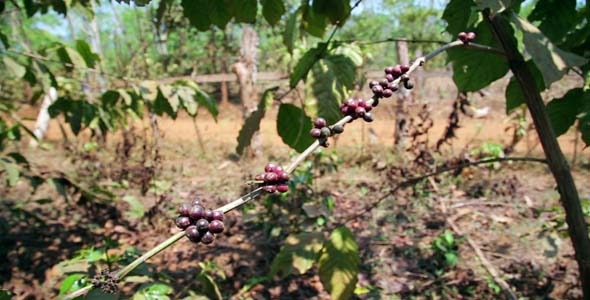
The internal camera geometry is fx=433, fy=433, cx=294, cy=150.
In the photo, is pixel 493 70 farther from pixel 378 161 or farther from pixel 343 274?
pixel 378 161

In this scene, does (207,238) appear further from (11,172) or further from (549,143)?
(11,172)

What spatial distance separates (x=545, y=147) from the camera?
4.14ft

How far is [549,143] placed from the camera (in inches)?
49.0

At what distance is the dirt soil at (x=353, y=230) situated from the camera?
2.82 m

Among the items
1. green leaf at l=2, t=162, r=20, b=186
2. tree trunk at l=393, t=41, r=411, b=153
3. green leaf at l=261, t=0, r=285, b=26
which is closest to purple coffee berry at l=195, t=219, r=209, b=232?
green leaf at l=261, t=0, r=285, b=26

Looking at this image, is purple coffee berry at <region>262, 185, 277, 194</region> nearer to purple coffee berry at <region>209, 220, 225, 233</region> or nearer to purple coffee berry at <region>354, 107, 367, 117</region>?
purple coffee berry at <region>209, 220, 225, 233</region>

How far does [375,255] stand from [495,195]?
6.44 ft

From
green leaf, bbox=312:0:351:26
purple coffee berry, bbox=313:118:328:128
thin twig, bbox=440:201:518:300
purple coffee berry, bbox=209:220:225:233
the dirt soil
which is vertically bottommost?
the dirt soil

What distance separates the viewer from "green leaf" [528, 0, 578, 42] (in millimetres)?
1359

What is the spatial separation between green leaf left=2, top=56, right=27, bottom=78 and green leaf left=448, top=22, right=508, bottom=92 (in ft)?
6.38

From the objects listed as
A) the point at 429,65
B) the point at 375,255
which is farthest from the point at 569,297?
the point at 429,65

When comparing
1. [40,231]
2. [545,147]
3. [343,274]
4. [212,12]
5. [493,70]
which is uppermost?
[212,12]

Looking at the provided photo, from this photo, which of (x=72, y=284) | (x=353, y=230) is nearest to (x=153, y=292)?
(x=72, y=284)

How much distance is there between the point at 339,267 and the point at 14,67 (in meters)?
1.80
